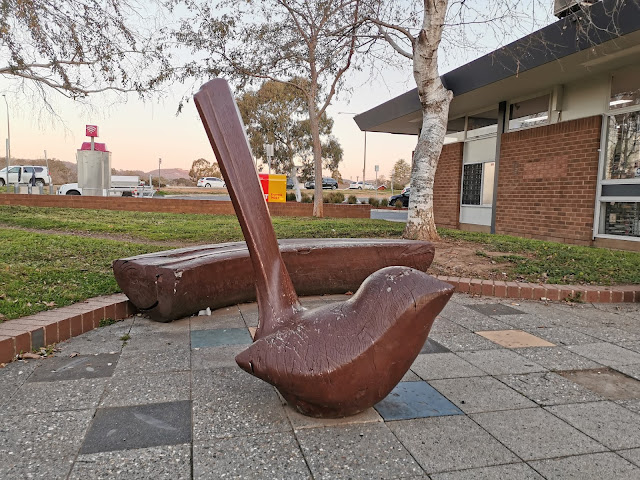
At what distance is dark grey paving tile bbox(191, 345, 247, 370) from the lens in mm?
2854

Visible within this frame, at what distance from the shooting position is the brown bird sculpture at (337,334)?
186 cm

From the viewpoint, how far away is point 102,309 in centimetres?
371

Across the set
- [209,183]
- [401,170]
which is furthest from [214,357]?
[401,170]

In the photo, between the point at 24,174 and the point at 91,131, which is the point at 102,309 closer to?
the point at 91,131

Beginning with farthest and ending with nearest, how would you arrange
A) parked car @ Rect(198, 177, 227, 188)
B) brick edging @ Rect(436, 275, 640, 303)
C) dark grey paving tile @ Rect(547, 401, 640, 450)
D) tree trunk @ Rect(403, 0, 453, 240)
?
1. parked car @ Rect(198, 177, 227, 188)
2. tree trunk @ Rect(403, 0, 453, 240)
3. brick edging @ Rect(436, 275, 640, 303)
4. dark grey paving tile @ Rect(547, 401, 640, 450)

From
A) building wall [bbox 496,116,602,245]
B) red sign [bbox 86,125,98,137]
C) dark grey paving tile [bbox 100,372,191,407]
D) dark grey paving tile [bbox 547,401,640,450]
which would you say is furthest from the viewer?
red sign [bbox 86,125,98,137]

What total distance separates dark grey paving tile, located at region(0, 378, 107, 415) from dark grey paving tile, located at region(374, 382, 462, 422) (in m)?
1.42

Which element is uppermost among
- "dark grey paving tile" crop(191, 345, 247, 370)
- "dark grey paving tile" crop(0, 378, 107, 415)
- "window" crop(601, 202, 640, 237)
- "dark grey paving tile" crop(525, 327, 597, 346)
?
"window" crop(601, 202, 640, 237)

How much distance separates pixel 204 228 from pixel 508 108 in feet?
27.0

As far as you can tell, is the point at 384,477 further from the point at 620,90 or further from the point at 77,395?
the point at 620,90

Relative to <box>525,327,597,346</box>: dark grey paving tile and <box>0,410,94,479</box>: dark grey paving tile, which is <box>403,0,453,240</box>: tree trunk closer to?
<box>525,327,597,346</box>: dark grey paving tile

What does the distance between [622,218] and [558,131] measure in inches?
93.0

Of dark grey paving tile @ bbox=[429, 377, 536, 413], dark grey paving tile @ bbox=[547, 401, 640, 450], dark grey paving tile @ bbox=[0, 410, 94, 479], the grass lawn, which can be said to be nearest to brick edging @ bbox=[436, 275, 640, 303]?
the grass lawn

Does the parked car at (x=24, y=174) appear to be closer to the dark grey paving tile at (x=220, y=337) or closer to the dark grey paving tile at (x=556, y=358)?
the dark grey paving tile at (x=220, y=337)
